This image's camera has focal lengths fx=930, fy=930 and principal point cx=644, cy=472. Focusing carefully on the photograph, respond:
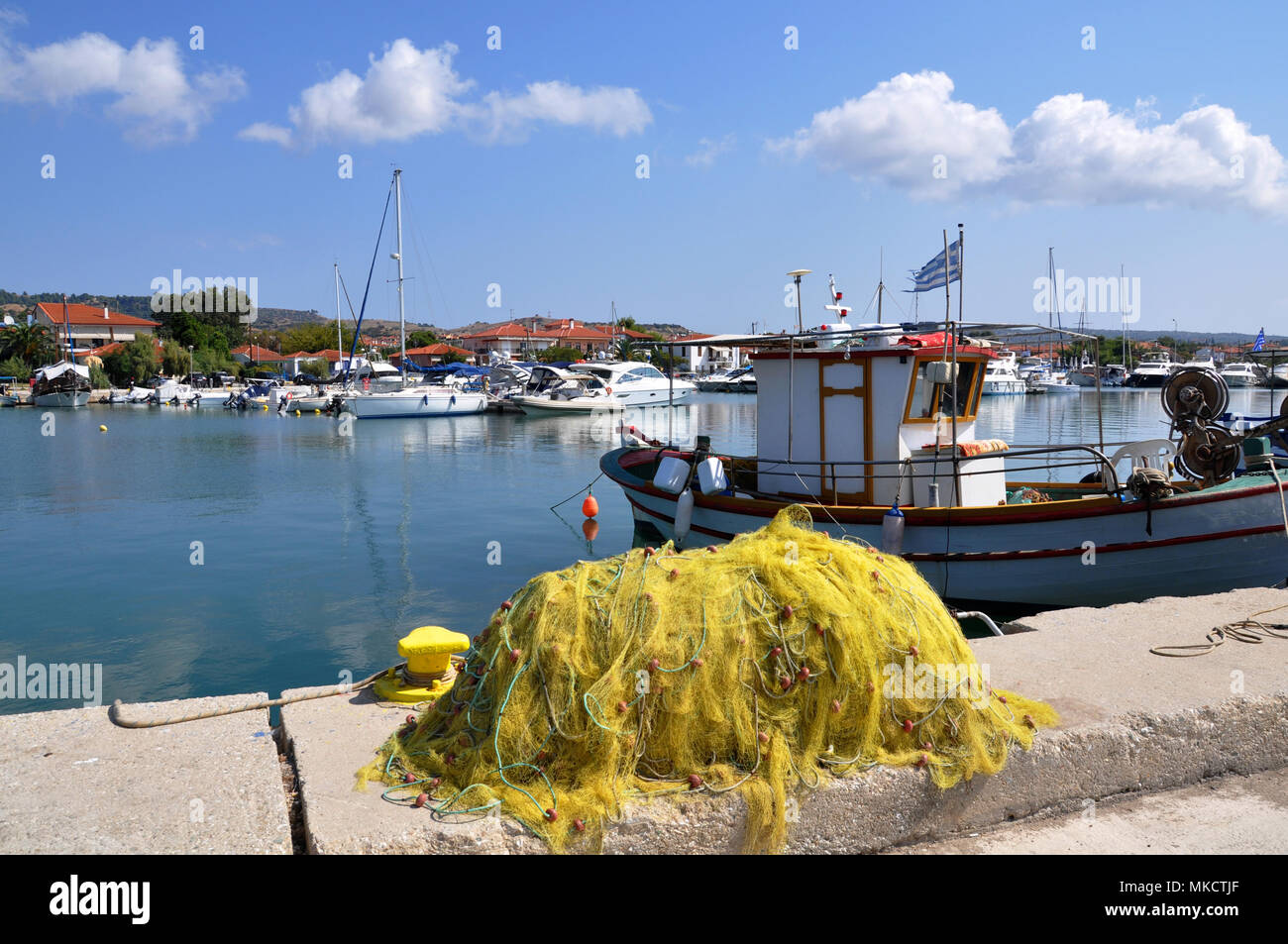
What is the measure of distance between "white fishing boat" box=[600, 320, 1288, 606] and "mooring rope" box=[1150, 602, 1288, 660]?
377 centimetres

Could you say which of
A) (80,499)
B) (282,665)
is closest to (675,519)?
(282,665)

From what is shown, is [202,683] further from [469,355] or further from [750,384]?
[469,355]

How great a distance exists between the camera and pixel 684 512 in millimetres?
12305

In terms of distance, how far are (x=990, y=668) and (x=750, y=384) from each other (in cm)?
7800

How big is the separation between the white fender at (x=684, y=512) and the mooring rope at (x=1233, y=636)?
736cm

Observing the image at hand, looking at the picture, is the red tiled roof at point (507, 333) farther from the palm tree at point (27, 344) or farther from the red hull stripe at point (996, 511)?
the red hull stripe at point (996, 511)

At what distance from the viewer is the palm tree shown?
259ft

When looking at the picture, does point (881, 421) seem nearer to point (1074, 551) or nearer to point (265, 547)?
point (1074, 551)

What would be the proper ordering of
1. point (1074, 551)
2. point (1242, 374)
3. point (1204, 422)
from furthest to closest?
point (1242, 374)
point (1204, 422)
point (1074, 551)

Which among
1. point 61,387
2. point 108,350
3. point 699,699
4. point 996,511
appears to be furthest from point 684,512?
point 108,350

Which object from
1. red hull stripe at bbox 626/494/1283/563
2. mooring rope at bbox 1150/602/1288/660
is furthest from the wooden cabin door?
mooring rope at bbox 1150/602/1288/660

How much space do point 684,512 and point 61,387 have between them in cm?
6302

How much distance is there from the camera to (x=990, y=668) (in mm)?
4738

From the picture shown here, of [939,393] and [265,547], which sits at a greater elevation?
[939,393]
